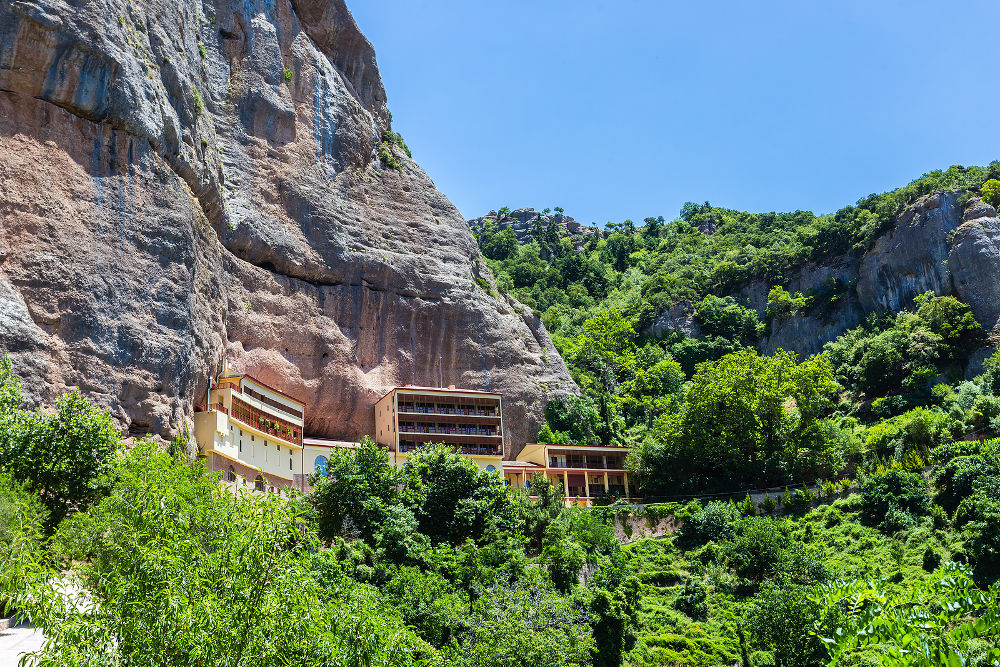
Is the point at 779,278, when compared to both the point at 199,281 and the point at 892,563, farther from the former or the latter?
the point at 199,281

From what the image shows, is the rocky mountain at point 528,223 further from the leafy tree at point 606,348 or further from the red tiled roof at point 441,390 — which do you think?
the red tiled roof at point 441,390

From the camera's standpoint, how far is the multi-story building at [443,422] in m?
57.3

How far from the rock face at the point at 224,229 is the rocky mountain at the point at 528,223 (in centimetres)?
6840

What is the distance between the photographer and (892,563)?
1630 inches

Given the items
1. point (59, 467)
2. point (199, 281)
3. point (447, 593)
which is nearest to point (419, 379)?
point (199, 281)

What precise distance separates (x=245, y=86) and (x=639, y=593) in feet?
144

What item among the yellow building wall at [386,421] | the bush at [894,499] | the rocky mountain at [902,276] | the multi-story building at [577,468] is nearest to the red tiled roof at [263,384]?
the yellow building wall at [386,421]

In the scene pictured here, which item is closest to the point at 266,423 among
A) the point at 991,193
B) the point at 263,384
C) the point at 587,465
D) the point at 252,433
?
the point at 252,433

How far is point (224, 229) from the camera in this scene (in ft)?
178

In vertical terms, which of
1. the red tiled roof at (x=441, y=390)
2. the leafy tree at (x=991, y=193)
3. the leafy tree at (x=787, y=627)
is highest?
the leafy tree at (x=991, y=193)

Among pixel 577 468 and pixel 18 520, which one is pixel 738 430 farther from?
pixel 18 520

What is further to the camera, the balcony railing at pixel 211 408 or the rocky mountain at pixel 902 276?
the rocky mountain at pixel 902 276

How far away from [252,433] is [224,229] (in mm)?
13709

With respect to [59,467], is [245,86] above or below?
above
